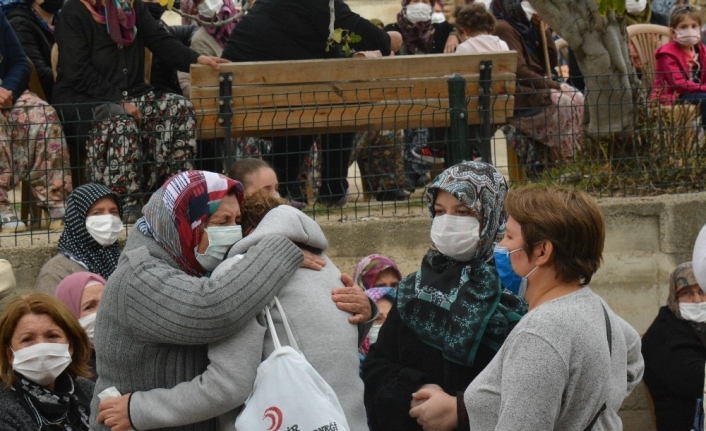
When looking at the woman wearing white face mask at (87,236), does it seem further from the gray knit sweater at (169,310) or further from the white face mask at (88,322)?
the gray knit sweater at (169,310)

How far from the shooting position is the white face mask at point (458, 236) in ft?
14.7

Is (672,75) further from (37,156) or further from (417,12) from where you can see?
(37,156)

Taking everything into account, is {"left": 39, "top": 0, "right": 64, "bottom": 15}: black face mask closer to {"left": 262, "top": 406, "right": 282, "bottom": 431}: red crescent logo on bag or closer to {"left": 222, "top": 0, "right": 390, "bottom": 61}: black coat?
{"left": 222, "top": 0, "right": 390, "bottom": 61}: black coat

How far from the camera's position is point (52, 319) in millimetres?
5086

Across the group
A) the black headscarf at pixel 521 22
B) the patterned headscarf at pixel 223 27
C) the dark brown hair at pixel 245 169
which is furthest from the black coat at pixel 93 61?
the black headscarf at pixel 521 22

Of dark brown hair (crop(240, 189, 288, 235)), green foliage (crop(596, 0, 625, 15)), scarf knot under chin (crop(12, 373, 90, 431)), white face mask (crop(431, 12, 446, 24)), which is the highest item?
white face mask (crop(431, 12, 446, 24))

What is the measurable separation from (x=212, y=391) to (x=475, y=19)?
6008mm

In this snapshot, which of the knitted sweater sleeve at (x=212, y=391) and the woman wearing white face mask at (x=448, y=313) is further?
the woman wearing white face mask at (x=448, y=313)

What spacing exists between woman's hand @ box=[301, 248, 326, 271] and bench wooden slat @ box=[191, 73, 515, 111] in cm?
354

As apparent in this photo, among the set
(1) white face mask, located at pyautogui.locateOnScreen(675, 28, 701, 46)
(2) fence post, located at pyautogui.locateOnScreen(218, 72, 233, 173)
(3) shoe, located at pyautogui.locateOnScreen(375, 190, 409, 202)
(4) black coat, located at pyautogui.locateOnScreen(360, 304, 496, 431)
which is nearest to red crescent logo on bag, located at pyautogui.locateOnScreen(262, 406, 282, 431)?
(4) black coat, located at pyautogui.locateOnScreen(360, 304, 496, 431)

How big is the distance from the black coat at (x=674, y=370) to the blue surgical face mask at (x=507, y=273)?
6.94ft

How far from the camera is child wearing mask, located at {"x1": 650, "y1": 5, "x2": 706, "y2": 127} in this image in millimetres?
9000

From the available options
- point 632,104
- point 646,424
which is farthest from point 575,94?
point 646,424

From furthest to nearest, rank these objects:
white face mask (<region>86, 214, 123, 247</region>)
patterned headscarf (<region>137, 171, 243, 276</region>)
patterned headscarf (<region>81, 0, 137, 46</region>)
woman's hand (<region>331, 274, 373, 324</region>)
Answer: patterned headscarf (<region>81, 0, 137, 46</region>)
white face mask (<region>86, 214, 123, 247</region>)
woman's hand (<region>331, 274, 373, 324</region>)
patterned headscarf (<region>137, 171, 243, 276</region>)
